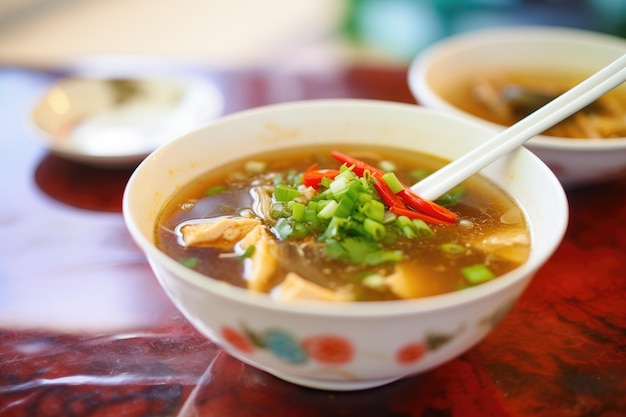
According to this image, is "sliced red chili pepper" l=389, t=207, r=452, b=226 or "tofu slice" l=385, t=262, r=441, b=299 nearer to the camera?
"tofu slice" l=385, t=262, r=441, b=299

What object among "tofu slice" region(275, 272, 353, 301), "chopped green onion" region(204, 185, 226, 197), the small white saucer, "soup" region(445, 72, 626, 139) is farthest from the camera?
the small white saucer

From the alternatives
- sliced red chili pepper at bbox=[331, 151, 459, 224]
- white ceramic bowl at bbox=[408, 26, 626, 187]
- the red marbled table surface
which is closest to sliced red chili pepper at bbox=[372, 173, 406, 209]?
sliced red chili pepper at bbox=[331, 151, 459, 224]

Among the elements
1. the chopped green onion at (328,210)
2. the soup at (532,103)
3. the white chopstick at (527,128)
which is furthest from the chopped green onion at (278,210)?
the soup at (532,103)

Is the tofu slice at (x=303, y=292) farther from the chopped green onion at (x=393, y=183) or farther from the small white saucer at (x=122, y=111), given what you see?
the small white saucer at (x=122, y=111)

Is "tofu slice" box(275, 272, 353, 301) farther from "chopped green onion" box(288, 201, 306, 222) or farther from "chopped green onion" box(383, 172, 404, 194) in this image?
"chopped green onion" box(383, 172, 404, 194)

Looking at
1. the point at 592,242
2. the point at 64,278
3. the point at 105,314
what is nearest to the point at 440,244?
the point at 592,242

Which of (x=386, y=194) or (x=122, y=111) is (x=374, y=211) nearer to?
(x=386, y=194)

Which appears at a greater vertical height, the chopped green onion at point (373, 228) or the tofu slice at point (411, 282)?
the chopped green onion at point (373, 228)
